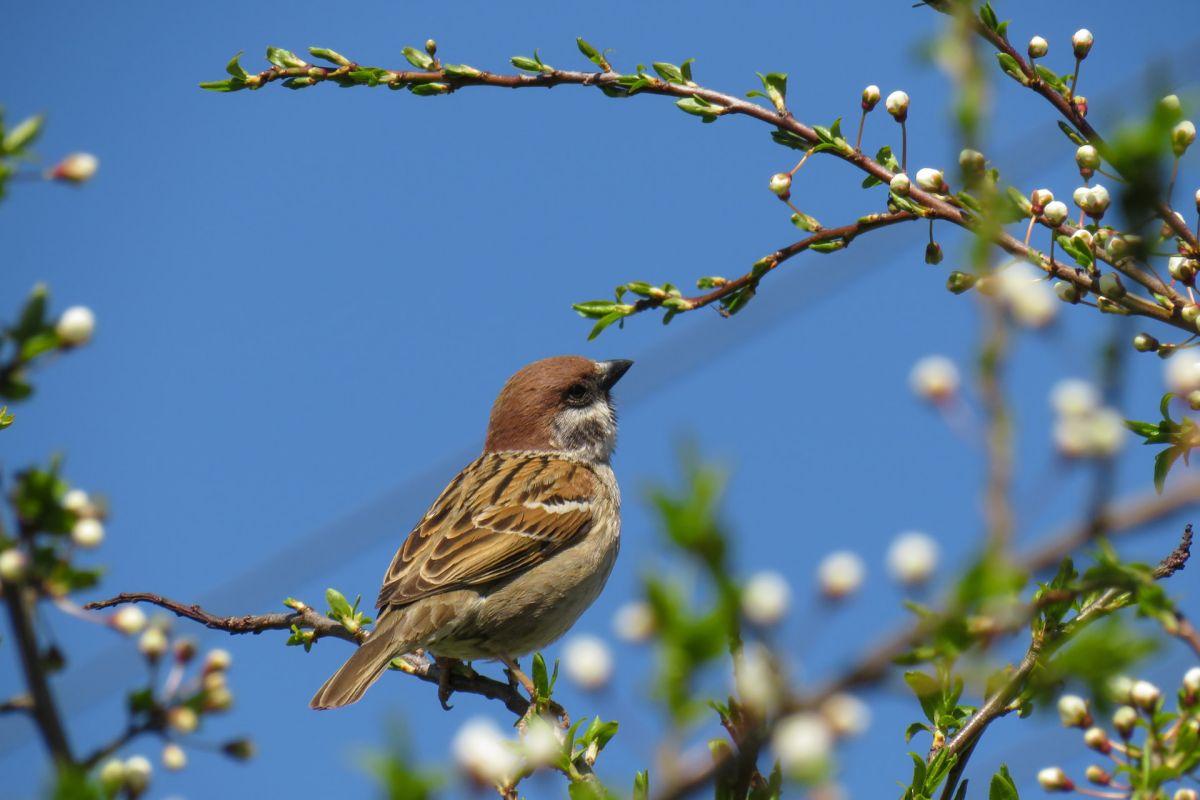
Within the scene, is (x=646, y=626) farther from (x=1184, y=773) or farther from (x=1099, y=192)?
(x=1099, y=192)

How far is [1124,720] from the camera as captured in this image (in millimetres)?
2275

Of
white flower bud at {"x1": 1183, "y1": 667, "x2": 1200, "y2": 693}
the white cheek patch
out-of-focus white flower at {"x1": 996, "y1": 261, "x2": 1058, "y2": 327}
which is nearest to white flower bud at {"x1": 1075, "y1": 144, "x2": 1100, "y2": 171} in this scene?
white flower bud at {"x1": 1183, "y1": 667, "x2": 1200, "y2": 693}

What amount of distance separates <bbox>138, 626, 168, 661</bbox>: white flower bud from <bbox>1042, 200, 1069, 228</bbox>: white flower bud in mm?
2484

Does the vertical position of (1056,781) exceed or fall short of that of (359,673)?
it falls short

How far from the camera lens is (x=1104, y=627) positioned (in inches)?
51.8

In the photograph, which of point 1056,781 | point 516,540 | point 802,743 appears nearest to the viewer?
point 802,743

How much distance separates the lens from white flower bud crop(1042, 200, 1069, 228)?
327 cm

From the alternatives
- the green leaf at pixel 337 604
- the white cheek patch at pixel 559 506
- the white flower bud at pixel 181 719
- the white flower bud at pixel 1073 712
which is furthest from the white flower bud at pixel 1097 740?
the white cheek patch at pixel 559 506

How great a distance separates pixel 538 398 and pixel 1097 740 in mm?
5020

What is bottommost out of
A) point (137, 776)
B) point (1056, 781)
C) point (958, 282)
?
point (1056, 781)

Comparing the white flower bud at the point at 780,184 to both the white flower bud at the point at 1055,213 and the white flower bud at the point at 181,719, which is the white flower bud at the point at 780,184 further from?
the white flower bud at the point at 181,719

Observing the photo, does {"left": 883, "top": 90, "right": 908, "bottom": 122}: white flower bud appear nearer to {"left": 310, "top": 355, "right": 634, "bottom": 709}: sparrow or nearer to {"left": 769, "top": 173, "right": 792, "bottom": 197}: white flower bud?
{"left": 769, "top": 173, "right": 792, "bottom": 197}: white flower bud

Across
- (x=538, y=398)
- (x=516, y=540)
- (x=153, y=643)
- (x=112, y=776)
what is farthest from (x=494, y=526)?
(x=112, y=776)

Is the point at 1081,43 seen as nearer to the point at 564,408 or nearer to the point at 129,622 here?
the point at 129,622
